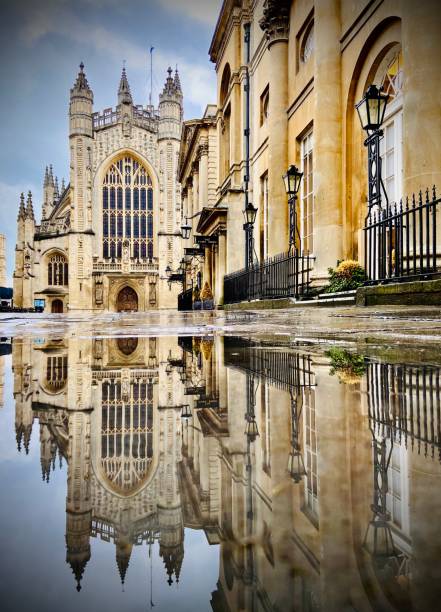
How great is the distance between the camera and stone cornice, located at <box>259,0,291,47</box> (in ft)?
45.8

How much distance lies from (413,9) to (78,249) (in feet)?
137

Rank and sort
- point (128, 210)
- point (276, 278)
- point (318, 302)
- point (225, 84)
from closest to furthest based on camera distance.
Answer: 1. point (318, 302)
2. point (276, 278)
3. point (225, 84)
4. point (128, 210)

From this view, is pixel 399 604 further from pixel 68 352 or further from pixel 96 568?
pixel 68 352

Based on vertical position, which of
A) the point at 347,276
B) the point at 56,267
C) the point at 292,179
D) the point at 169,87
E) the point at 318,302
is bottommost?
the point at 318,302

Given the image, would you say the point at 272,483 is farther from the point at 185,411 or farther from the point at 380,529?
the point at 185,411

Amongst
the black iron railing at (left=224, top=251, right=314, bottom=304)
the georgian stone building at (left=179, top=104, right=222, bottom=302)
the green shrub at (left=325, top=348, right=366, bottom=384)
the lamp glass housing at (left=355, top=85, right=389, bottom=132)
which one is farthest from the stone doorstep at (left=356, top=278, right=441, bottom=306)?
the georgian stone building at (left=179, top=104, right=222, bottom=302)

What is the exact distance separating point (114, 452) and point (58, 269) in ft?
166

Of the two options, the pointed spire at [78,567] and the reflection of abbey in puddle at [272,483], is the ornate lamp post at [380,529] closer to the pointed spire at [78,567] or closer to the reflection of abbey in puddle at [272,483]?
the reflection of abbey in puddle at [272,483]

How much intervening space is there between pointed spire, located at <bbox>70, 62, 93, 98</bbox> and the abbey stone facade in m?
0.09

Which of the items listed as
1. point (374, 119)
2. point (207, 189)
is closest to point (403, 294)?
point (374, 119)

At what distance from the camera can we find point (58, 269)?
48.7 metres

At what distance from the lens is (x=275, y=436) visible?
0.77 meters

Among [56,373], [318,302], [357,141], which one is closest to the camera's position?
[56,373]

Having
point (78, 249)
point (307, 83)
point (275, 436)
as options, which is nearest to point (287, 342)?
point (275, 436)
